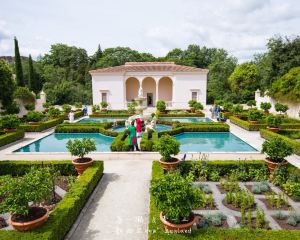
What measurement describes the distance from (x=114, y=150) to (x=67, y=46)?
51483 mm

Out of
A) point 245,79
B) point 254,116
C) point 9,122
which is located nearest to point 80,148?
point 9,122

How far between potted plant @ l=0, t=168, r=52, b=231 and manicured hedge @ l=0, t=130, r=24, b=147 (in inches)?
427

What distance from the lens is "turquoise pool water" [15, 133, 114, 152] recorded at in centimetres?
1502

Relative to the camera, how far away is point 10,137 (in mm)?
15742

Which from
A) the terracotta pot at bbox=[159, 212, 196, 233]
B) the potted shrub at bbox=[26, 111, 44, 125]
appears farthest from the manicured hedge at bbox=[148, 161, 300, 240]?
the potted shrub at bbox=[26, 111, 44, 125]

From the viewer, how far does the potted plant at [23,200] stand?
521cm

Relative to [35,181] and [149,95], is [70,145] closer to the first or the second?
[35,181]

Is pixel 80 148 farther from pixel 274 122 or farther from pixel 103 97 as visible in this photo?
pixel 103 97

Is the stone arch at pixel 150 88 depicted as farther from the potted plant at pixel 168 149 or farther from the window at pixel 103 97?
the potted plant at pixel 168 149

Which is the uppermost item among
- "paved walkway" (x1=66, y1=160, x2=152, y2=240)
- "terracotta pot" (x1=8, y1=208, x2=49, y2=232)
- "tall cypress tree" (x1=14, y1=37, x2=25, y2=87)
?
"tall cypress tree" (x1=14, y1=37, x2=25, y2=87)

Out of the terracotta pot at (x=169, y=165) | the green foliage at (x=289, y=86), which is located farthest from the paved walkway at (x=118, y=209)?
the green foliage at (x=289, y=86)

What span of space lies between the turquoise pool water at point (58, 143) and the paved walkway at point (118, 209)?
5300mm

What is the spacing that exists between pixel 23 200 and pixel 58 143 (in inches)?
470

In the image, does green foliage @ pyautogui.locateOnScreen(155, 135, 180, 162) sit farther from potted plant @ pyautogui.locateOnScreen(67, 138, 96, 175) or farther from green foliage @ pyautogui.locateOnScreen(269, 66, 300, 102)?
green foliage @ pyautogui.locateOnScreen(269, 66, 300, 102)
